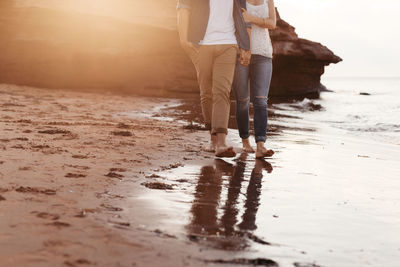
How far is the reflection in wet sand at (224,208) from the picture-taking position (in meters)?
2.42

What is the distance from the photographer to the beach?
2.15 m

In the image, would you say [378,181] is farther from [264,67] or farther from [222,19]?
[222,19]

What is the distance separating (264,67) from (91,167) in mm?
2154

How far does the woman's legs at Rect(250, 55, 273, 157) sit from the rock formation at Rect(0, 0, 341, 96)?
14442 mm

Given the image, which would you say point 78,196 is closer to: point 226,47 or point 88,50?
point 226,47

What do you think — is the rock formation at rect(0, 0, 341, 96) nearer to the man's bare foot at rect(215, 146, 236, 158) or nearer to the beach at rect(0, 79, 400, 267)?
the beach at rect(0, 79, 400, 267)

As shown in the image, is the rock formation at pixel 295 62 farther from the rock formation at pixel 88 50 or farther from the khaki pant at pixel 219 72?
the khaki pant at pixel 219 72

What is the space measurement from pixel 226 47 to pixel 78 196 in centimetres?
244

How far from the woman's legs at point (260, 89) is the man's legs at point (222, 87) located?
0.34 meters

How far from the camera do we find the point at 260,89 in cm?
520

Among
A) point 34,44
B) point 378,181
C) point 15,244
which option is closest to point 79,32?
point 34,44

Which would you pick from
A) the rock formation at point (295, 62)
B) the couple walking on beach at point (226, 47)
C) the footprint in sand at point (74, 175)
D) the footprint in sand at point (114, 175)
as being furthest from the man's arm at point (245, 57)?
the rock formation at point (295, 62)

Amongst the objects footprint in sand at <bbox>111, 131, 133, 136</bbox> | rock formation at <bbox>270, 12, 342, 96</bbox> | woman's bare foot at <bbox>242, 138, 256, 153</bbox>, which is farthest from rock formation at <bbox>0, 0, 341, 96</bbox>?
woman's bare foot at <bbox>242, 138, 256, 153</bbox>

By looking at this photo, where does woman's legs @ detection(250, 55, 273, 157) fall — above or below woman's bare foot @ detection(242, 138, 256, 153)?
above
